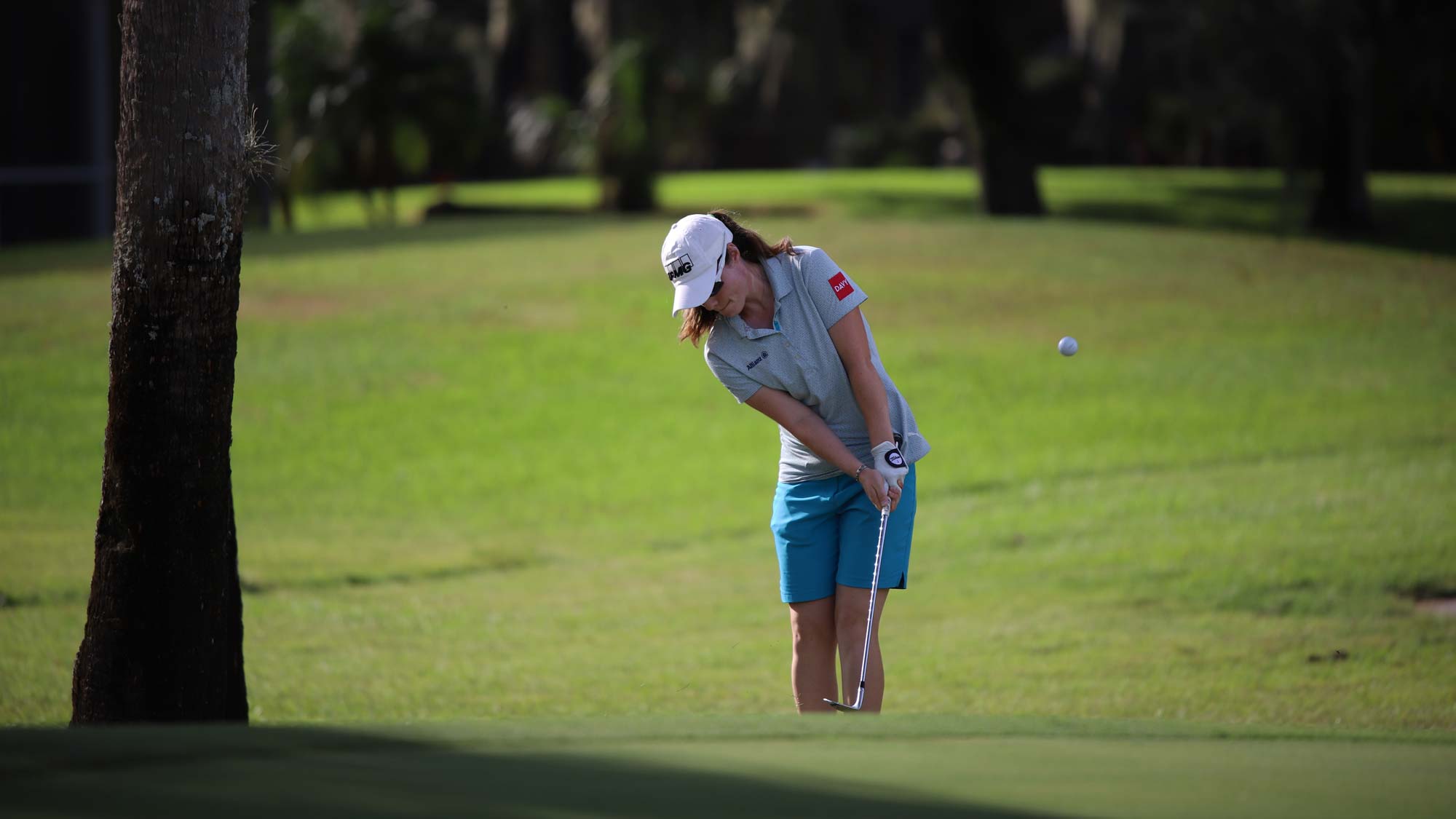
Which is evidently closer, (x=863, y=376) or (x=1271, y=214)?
(x=863, y=376)

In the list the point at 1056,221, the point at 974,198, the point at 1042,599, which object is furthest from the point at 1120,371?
the point at 974,198

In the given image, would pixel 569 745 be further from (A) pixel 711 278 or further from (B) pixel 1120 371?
(B) pixel 1120 371

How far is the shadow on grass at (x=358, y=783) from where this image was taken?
3.12 m

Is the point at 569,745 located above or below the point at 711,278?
below

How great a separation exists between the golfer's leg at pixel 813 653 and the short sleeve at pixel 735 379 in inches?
29.7

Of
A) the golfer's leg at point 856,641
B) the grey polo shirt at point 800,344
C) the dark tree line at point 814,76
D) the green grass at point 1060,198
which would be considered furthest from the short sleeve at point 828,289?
the green grass at point 1060,198

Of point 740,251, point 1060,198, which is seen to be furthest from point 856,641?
point 1060,198

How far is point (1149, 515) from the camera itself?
35.2 feet

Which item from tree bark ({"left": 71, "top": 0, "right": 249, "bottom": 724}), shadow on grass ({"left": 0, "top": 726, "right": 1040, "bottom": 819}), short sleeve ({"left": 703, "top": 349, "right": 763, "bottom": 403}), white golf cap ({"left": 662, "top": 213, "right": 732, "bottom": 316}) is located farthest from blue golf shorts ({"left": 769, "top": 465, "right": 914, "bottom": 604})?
tree bark ({"left": 71, "top": 0, "right": 249, "bottom": 724})

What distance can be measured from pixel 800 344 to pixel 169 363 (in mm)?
2007

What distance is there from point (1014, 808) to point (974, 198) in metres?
27.8

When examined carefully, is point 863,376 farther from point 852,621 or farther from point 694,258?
point 852,621

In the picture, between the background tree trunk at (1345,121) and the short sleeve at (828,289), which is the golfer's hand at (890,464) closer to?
the short sleeve at (828,289)

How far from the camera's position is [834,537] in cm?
528
